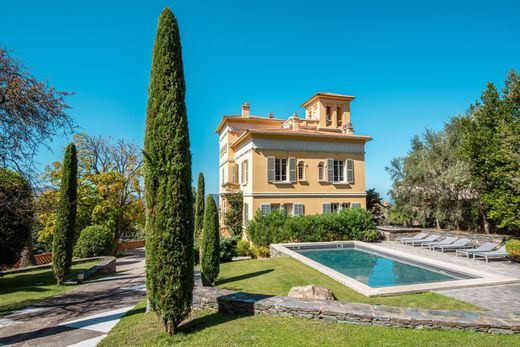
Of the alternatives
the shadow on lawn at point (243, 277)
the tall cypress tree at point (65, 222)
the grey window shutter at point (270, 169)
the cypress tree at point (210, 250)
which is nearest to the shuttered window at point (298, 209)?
the grey window shutter at point (270, 169)

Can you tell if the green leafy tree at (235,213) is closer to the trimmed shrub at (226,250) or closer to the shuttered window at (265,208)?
the shuttered window at (265,208)

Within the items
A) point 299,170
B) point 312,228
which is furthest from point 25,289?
point 299,170

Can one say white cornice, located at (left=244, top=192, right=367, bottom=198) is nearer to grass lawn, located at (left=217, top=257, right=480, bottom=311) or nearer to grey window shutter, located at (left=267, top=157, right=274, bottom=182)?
grey window shutter, located at (left=267, top=157, right=274, bottom=182)

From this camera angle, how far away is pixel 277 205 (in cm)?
→ 2173

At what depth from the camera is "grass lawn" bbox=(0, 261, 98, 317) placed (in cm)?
872

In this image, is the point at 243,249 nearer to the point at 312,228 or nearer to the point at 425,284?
the point at 312,228

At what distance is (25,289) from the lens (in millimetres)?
10742

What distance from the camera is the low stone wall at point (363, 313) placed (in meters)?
5.78

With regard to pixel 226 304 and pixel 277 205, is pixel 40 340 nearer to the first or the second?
pixel 226 304

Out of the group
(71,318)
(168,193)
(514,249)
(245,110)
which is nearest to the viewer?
(168,193)

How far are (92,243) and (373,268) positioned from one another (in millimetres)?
16455

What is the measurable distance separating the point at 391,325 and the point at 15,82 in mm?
11084

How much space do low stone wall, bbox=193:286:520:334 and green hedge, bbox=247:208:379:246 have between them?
11798mm

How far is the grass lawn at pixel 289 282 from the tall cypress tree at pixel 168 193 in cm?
429
